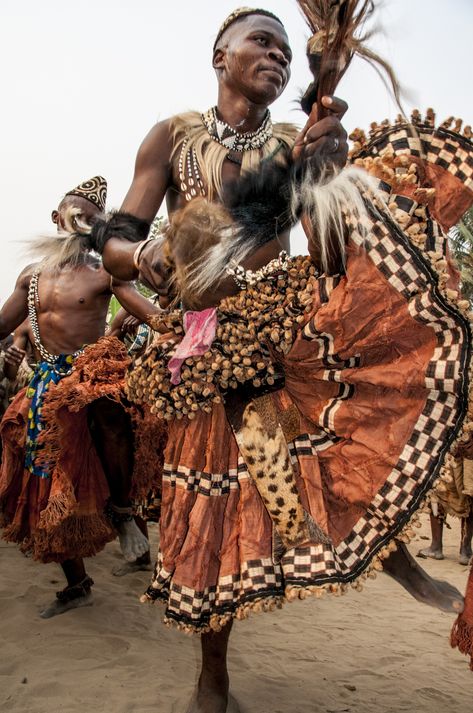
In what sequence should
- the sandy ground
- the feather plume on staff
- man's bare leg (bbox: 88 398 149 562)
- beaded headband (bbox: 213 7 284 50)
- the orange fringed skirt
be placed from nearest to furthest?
the feather plume on staff
beaded headband (bbox: 213 7 284 50)
the sandy ground
the orange fringed skirt
man's bare leg (bbox: 88 398 149 562)

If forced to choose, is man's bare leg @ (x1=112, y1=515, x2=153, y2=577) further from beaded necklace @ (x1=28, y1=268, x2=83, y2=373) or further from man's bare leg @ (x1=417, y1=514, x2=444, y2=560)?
man's bare leg @ (x1=417, y1=514, x2=444, y2=560)

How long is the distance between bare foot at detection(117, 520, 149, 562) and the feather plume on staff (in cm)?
206

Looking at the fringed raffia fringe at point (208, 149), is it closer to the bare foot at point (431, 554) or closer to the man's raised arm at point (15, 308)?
the man's raised arm at point (15, 308)

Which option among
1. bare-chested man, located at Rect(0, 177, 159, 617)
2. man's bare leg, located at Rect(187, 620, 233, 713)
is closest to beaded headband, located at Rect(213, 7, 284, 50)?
bare-chested man, located at Rect(0, 177, 159, 617)

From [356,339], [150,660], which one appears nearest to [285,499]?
[356,339]

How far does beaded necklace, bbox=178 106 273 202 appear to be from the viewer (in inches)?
84.9

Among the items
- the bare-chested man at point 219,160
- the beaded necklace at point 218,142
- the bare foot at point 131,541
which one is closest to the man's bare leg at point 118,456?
the bare foot at point 131,541

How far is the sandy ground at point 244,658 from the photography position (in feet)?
8.02

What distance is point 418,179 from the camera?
5.76ft

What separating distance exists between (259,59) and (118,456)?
1723 mm

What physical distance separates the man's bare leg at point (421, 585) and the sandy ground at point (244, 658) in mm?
836

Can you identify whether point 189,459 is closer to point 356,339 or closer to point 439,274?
point 356,339

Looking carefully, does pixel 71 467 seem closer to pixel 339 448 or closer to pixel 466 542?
pixel 339 448

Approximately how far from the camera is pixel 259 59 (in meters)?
2.14
